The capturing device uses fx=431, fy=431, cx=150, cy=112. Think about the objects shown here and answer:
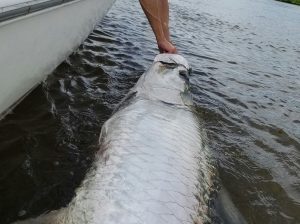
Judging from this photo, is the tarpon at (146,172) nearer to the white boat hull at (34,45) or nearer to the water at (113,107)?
the water at (113,107)

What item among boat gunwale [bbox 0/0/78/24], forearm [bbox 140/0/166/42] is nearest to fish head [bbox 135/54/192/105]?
forearm [bbox 140/0/166/42]

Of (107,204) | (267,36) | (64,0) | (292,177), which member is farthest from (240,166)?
(267,36)

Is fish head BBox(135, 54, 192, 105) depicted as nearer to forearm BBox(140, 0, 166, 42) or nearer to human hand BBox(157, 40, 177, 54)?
human hand BBox(157, 40, 177, 54)

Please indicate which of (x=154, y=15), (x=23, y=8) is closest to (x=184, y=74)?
(x=154, y=15)

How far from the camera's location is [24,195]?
3.30 m

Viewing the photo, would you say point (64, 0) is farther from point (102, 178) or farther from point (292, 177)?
point (292, 177)

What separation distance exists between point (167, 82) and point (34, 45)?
1.36 meters

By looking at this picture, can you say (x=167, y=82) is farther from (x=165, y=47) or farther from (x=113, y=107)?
(x=165, y=47)

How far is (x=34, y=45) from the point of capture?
163 inches

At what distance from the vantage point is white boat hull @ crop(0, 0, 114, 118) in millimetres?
3492

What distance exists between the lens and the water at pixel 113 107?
3.58 m

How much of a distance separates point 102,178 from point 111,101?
2.44 meters

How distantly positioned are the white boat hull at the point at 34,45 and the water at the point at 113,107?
26 cm

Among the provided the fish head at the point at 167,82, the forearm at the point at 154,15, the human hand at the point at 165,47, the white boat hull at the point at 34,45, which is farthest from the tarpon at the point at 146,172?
the forearm at the point at 154,15
